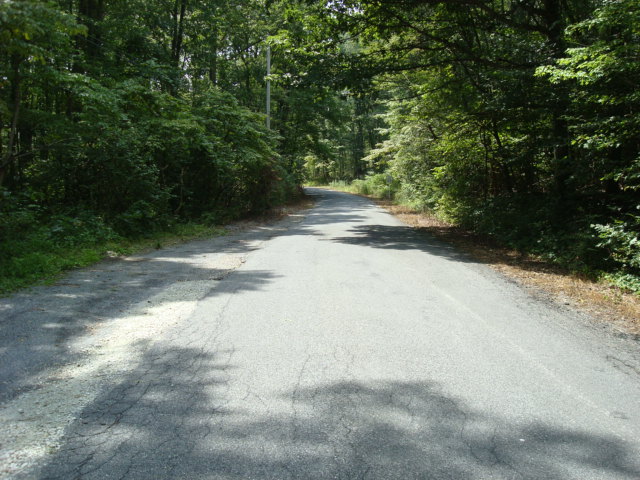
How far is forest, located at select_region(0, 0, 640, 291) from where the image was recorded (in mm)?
7523

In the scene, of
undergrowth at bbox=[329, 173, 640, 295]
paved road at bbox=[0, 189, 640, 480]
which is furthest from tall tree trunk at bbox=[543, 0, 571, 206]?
paved road at bbox=[0, 189, 640, 480]

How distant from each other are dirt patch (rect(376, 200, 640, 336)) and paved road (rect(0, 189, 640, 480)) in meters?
0.51

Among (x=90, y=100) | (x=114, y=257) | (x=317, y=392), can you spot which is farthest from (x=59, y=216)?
(x=317, y=392)

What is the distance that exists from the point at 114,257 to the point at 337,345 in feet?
22.4

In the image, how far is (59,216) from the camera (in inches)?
412

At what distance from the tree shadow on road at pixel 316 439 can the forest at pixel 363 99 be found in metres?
4.61

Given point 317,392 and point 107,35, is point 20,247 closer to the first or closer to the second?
point 317,392

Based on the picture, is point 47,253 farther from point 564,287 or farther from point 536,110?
point 536,110

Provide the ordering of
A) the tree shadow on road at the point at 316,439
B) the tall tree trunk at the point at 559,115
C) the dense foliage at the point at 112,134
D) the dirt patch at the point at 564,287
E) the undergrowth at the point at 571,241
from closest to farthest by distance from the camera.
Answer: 1. the tree shadow on road at the point at 316,439
2. the dirt patch at the point at 564,287
3. the undergrowth at the point at 571,241
4. the dense foliage at the point at 112,134
5. the tall tree trunk at the point at 559,115

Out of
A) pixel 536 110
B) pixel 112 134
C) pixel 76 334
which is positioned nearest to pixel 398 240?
pixel 536 110

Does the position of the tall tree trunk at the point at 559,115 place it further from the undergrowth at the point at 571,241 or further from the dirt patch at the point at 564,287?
the dirt patch at the point at 564,287

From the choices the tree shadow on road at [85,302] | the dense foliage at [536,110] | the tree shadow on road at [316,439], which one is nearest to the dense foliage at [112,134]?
the tree shadow on road at [85,302]

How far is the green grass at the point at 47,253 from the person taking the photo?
6.77m

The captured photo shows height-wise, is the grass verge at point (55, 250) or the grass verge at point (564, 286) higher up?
the grass verge at point (55, 250)
